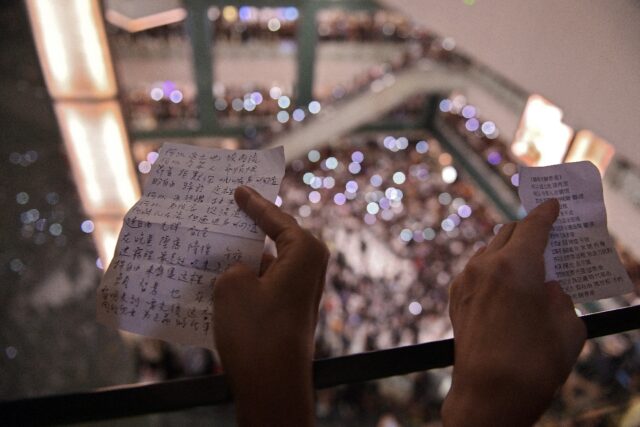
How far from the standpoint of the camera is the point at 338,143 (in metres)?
6.14

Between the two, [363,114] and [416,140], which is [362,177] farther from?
[416,140]

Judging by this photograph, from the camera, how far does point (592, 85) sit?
224 cm

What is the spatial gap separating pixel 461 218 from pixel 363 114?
1926 millimetres

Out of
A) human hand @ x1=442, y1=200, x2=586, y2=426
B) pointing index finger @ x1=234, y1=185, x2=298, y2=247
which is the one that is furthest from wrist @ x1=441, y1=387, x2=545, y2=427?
pointing index finger @ x1=234, y1=185, x2=298, y2=247

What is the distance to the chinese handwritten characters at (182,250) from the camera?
2.16ft

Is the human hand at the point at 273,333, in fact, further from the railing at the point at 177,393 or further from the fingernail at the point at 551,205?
the fingernail at the point at 551,205

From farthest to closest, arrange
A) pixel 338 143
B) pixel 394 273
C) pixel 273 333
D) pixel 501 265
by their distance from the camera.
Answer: pixel 338 143, pixel 394 273, pixel 501 265, pixel 273 333

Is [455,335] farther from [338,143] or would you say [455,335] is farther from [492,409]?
[338,143]

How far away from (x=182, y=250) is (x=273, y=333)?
25 cm

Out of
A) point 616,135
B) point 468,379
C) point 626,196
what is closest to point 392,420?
point 468,379

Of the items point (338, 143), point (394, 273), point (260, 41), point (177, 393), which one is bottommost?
point (394, 273)

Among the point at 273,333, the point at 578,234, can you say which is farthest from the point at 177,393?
the point at 578,234

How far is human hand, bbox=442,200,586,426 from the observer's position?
56 centimetres

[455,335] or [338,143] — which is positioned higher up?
[455,335]
